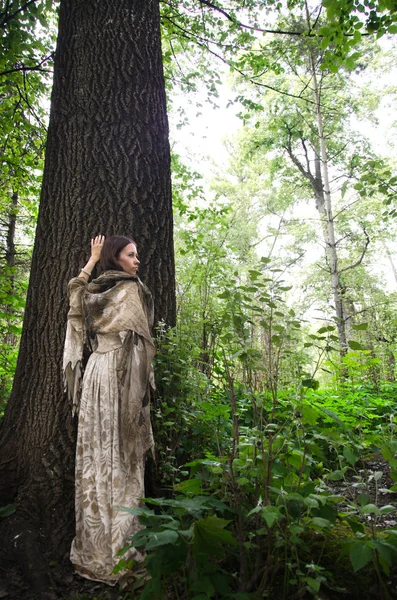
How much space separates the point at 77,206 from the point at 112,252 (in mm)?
652

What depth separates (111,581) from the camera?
2484 millimetres

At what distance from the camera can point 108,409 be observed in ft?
9.09

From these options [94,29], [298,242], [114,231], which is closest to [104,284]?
[114,231]

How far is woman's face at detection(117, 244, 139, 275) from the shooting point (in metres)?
3.02

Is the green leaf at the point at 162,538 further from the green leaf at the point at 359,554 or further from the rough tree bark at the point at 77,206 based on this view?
the rough tree bark at the point at 77,206

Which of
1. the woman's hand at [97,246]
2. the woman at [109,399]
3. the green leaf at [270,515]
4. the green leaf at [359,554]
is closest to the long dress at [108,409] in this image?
the woman at [109,399]

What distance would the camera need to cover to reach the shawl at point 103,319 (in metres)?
2.84

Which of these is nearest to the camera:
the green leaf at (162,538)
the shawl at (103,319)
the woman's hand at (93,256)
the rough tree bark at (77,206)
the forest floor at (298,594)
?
the green leaf at (162,538)

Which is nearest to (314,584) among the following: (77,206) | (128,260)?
(128,260)

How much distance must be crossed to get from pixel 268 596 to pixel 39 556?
153 cm

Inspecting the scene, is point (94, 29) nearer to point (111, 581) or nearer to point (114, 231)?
point (114, 231)

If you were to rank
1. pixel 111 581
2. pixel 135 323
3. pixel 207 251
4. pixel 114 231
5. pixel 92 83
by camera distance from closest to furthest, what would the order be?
pixel 111 581, pixel 135 323, pixel 114 231, pixel 92 83, pixel 207 251

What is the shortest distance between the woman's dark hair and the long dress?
0.25 ft

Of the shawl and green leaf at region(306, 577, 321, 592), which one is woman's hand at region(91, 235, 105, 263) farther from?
green leaf at region(306, 577, 321, 592)
